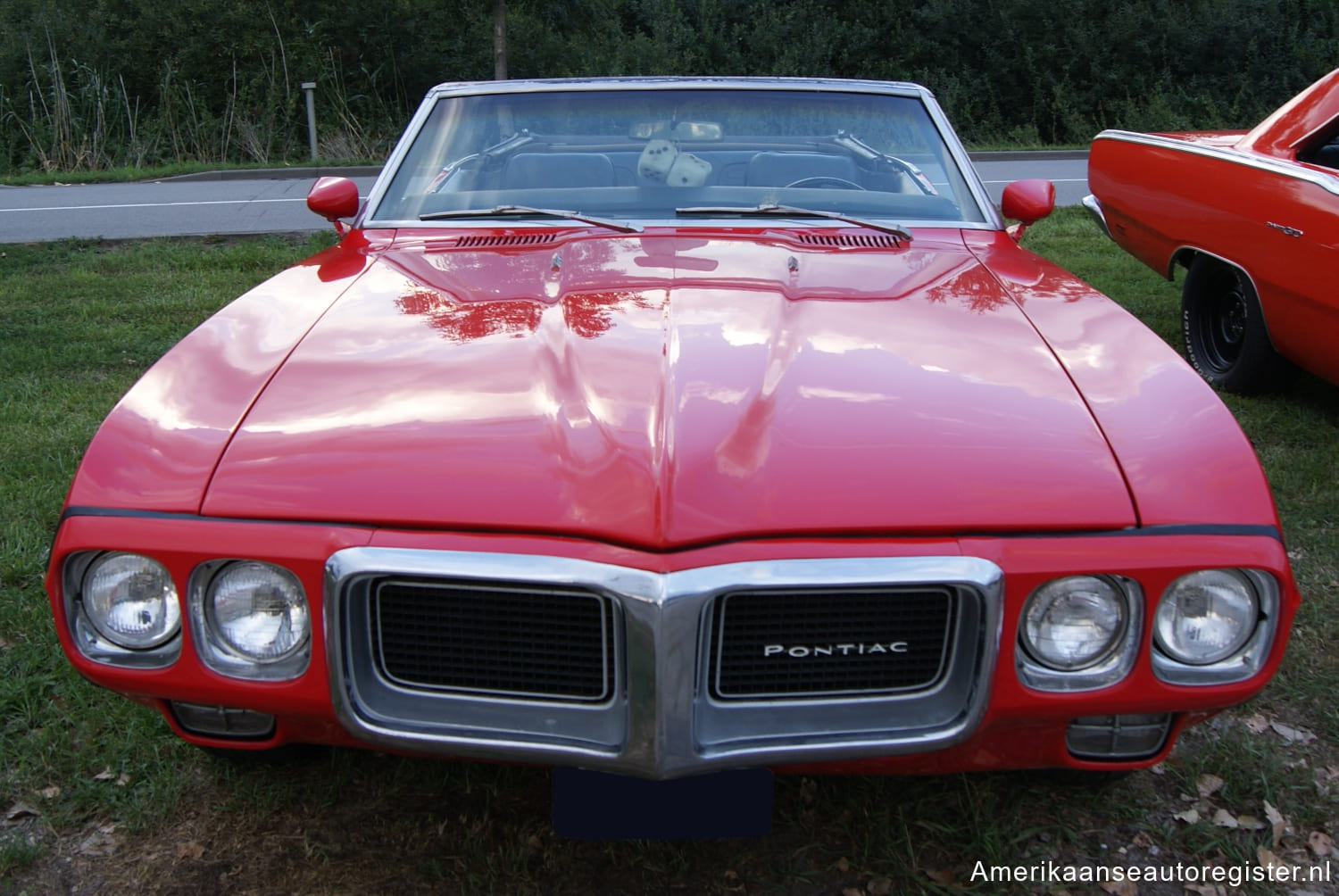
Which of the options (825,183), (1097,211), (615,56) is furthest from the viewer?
(615,56)

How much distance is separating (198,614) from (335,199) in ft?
5.94

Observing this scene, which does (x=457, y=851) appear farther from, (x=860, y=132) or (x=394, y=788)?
(x=860, y=132)

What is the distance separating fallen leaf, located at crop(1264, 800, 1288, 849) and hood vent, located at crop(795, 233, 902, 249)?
4.59 feet

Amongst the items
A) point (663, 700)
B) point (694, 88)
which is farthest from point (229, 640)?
point (694, 88)

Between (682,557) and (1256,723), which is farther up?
(682,557)

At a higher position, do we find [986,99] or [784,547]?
[784,547]

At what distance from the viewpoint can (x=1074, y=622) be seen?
1.57 m

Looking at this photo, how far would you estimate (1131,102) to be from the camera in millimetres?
17484

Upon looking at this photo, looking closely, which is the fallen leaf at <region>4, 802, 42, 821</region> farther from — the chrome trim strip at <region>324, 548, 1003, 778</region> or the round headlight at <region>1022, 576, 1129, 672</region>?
the round headlight at <region>1022, 576, 1129, 672</region>

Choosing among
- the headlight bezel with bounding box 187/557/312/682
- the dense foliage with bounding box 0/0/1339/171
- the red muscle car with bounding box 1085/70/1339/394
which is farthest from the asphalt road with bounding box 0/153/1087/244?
the headlight bezel with bounding box 187/557/312/682

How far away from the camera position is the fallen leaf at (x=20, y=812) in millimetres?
2125

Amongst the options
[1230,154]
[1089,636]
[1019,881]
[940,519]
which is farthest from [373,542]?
[1230,154]

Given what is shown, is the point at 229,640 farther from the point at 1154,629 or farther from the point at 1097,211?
the point at 1097,211

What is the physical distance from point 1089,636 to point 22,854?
185 centimetres
